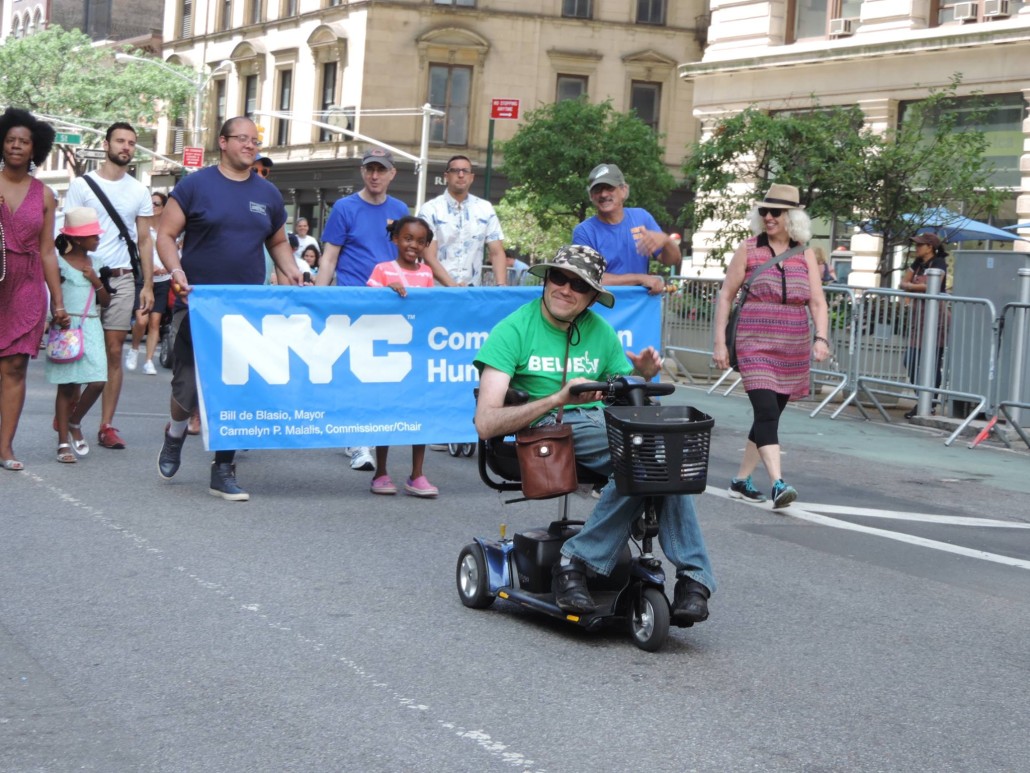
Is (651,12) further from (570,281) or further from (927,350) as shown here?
(570,281)

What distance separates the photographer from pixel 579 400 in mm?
6070

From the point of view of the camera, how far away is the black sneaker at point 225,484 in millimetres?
8930

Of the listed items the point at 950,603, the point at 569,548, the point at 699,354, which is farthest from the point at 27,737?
the point at 699,354

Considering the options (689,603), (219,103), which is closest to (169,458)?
(689,603)

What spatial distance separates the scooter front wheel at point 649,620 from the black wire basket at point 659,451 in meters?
0.46

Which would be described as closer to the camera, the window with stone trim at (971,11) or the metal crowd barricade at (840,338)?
the metal crowd barricade at (840,338)

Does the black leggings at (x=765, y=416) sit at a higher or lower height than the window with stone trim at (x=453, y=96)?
lower

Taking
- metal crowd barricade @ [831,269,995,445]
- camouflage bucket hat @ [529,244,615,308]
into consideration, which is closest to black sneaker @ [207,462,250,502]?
camouflage bucket hat @ [529,244,615,308]

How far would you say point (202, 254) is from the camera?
9148 mm

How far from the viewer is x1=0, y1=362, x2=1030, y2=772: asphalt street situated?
463 centimetres

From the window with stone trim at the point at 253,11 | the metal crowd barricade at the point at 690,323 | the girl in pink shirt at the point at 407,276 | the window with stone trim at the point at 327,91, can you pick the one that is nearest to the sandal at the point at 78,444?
the girl in pink shirt at the point at 407,276

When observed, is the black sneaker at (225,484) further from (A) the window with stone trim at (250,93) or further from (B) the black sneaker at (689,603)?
(A) the window with stone trim at (250,93)

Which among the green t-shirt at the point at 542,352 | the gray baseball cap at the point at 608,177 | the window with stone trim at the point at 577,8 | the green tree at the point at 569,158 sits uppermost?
the window with stone trim at the point at 577,8

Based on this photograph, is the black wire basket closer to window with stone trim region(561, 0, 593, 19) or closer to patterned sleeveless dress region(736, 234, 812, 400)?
patterned sleeveless dress region(736, 234, 812, 400)
